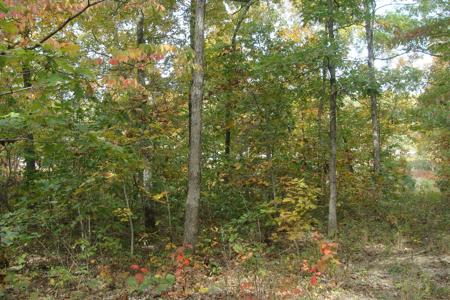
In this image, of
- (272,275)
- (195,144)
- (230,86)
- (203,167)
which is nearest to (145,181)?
(203,167)

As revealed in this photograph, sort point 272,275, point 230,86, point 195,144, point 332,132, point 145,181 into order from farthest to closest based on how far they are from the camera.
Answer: point 230,86, point 145,181, point 332,132, point 195,144, point 272,275

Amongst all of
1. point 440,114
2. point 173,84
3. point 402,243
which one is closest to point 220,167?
point 173,84

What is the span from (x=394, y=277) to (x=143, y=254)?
5.40 m

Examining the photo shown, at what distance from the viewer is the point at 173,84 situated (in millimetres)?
10555

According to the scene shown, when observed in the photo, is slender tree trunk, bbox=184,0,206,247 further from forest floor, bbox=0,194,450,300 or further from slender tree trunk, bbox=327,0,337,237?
slender tree trunk, bbox=327,0,337,237

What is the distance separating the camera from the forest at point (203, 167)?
546 cm

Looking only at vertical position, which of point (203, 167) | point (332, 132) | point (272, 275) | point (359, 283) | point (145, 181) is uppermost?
point (332, 132)

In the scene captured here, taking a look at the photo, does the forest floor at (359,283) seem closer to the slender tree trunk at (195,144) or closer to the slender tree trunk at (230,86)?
the slender tree trunk at (195,144)

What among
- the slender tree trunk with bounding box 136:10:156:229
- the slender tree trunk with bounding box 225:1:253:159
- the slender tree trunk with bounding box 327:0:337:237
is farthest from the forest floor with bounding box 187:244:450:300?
the slender tree trunk with bounding box 225:1:253:159

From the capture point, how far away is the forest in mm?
5461

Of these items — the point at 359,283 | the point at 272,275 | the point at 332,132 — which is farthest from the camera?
the point at 332,132

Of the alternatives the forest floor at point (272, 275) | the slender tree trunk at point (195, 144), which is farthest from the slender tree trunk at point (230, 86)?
the forest floor at point (272, 275)

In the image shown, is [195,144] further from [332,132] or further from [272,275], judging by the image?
[332,132]

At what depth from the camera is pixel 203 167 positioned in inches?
420
